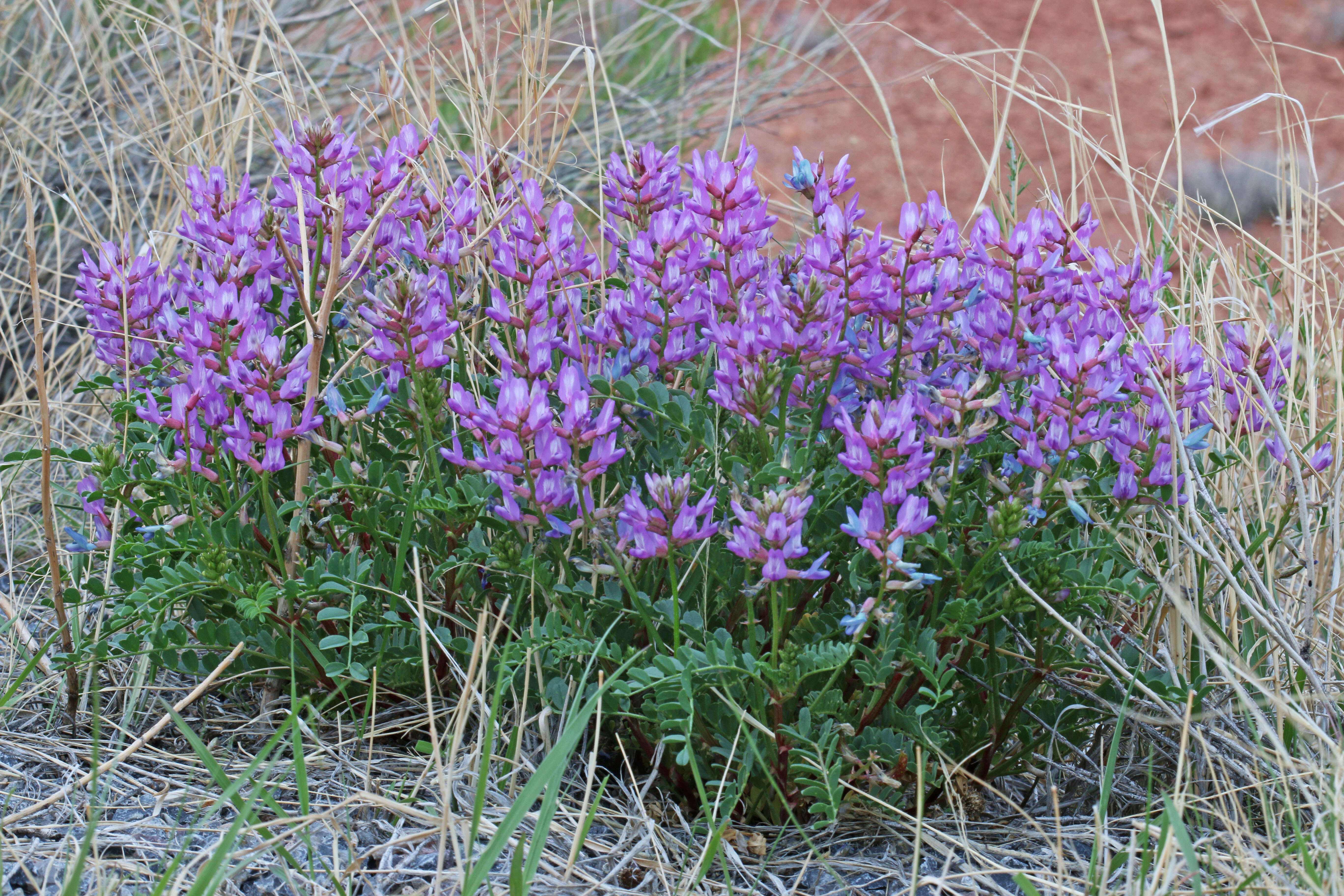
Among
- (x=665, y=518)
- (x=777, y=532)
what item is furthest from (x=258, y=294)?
(x=777, y=532)

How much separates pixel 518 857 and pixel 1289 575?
4.26ft

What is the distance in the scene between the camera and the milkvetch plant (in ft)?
5.57

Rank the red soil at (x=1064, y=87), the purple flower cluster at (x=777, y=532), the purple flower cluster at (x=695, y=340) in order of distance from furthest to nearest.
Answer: the red soil at (x=1064, y=87) < the purple flower cluster at (x=695, y=340) < the purple flower cluster at (x=777, y=532)

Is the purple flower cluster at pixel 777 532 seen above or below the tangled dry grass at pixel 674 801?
above

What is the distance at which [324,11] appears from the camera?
471 cm

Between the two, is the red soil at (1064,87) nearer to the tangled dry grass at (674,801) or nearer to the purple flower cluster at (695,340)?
the tangled dry grass at (674,801)

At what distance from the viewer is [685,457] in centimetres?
198

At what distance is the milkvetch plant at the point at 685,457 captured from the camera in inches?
66.9

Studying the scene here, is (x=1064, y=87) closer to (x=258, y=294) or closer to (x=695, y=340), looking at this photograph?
(x=695, y=340)

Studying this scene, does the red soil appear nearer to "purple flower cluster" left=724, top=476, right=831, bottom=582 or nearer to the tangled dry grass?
the tangled dry grass

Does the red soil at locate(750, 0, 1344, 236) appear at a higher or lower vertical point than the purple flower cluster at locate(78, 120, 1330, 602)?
lower

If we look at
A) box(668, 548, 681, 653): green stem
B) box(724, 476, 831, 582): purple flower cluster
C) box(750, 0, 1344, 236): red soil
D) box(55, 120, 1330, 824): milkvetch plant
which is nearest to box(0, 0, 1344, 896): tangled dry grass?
box(55, 120, 1330, 824): milkvetch plant

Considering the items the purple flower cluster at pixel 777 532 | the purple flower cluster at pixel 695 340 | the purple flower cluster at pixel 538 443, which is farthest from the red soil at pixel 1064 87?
the purple flower cluster at pixel 777 532

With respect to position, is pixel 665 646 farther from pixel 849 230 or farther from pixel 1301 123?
pixel 1301 123
